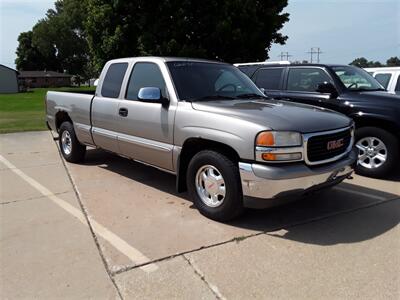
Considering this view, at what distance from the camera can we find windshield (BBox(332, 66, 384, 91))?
23.9 ft

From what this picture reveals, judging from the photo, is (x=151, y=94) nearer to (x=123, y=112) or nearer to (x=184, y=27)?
(x=123, y=112)

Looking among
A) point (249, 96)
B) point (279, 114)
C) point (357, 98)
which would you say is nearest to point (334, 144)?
point (279, 114)

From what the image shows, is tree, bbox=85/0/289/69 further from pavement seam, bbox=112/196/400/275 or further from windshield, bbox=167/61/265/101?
pavement seam, bbox=112/196/400/275

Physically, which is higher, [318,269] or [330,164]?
[330,164]

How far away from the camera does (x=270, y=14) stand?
20.7 meters

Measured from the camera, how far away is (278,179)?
400 cm

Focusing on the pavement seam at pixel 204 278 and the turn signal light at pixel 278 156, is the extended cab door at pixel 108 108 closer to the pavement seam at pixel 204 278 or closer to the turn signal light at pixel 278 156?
the turn signal light at pixel 278 156

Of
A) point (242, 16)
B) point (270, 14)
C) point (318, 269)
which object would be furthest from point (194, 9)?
point (318, 269)

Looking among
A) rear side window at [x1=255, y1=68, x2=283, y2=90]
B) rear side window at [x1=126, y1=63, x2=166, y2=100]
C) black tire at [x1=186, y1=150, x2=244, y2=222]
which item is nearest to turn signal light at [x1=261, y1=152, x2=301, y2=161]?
black tire at [x1=186, y1=150, x2=244, y2=222]

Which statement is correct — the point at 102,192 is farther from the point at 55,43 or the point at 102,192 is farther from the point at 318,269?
the point at 55,43

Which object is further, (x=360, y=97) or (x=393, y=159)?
(x=360, y=97)

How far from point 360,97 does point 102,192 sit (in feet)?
14.4

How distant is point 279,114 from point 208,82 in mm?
1328

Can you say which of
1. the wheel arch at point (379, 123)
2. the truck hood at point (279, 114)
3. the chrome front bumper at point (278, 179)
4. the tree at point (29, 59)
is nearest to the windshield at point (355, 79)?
the wheel arch at point (379, 123)
